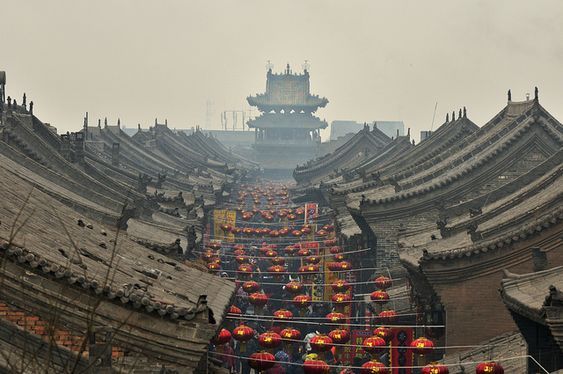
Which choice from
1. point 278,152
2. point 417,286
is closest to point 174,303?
point 417,286

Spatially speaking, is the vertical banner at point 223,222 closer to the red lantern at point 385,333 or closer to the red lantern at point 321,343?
the red lantern at point 385,333

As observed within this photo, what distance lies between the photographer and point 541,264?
22.2 metres

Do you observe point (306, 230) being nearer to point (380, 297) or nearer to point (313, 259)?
point (313, 259)

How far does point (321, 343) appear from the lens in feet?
81.3

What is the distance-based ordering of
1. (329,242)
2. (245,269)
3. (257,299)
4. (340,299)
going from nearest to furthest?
1. (340,299)
2. (257,299)
3. (245,269)
4. (329,242)

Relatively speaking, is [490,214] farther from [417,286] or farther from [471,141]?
[471,141]

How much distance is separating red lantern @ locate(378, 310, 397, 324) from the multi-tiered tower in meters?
109

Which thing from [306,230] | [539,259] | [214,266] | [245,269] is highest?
[306,230]

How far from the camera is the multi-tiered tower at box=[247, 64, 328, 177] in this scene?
141 m

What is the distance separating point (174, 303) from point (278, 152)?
125 meters

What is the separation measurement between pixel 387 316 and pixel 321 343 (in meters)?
4.58

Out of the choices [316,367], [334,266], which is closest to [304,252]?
[334,266]

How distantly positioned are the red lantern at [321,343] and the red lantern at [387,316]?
3982 mm

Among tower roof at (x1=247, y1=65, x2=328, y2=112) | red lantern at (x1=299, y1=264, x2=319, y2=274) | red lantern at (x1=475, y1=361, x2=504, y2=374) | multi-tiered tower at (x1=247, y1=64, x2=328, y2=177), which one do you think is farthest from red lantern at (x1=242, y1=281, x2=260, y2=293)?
tower roof at (x1=247, y1=65, x2=328, y2=112)
